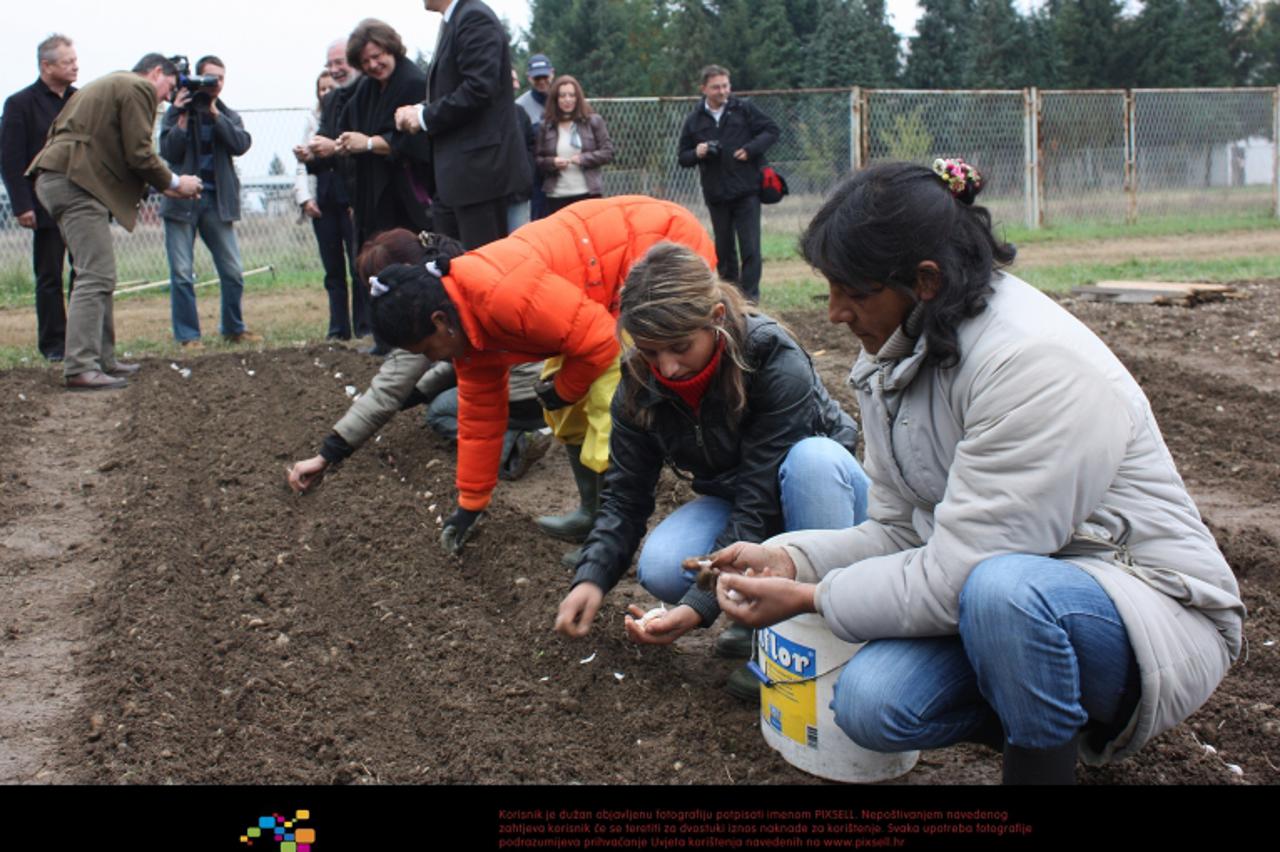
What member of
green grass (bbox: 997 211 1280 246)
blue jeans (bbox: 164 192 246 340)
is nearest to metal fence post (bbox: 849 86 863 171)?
green grass (bbox: 997 211 1280 246)

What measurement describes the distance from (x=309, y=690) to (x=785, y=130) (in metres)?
12.3

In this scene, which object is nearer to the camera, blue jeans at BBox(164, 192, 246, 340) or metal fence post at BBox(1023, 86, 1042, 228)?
blue jeans at BBox(164, 192, 246, 340)

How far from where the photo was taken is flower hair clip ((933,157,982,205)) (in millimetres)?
2166

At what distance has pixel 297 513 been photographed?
4.73m

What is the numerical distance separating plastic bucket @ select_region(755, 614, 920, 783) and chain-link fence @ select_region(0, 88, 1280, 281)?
33.4ft

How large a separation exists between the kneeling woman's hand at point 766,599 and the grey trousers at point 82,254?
5393 millimetres

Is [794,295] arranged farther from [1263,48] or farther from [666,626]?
[1263,48]

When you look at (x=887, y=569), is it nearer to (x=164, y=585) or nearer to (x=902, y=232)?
(x=902, y=232)

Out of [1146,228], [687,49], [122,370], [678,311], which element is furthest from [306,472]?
[687,49]

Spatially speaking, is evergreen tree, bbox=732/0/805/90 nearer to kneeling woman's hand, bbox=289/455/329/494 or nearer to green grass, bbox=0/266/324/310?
green grass, bbox=0/266/324/310

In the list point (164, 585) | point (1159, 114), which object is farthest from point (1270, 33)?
point (164, 585)

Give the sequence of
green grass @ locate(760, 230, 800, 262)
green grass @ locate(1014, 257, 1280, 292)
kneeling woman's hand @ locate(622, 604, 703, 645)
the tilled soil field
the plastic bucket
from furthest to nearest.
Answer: green grass @ locate(760, 230, 800, 262)
green grass @ locate(1014, 257, 1280, 292)
the tilled soil field
kneeling woman's hand @ locate(622, 604, 703, 645)
the plastic bucket

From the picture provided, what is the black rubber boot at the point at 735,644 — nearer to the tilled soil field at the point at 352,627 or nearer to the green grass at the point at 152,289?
the tilled soil field at the point at 352,627

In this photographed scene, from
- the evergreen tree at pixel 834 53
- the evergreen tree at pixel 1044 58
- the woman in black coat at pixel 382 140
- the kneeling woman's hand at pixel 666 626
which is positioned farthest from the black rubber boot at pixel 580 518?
the evergreen tree at pixel 1044 58
